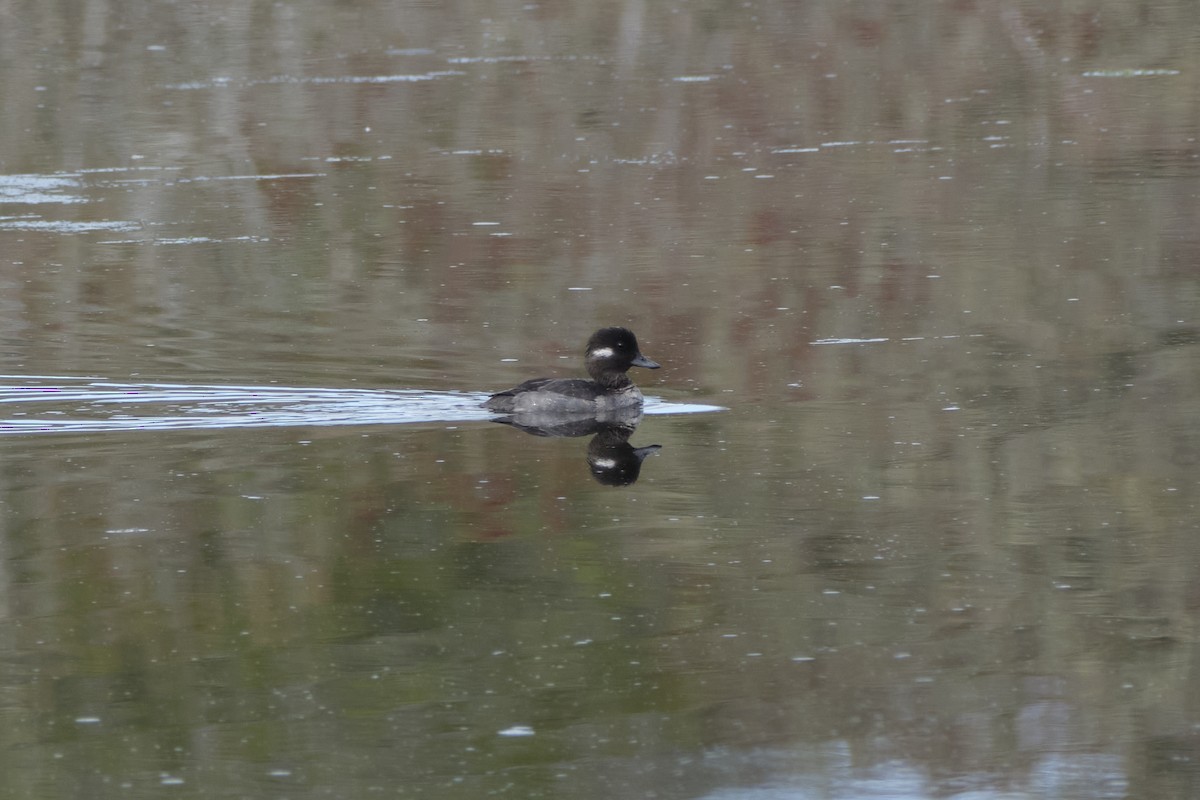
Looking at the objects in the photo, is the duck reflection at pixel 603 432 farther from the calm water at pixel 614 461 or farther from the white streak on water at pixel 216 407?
the white streak on water at pixel 216 407

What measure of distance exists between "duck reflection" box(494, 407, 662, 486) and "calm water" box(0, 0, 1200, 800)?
69 mm

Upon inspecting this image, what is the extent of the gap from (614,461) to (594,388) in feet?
3.17

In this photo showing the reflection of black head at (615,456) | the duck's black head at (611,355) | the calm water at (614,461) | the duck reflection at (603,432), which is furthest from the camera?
the duck's black head at (611,355)

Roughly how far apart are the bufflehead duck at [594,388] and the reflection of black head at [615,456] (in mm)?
191

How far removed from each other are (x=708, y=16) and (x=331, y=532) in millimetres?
20206

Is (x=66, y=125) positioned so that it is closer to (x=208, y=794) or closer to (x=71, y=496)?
(x=71, y=496)

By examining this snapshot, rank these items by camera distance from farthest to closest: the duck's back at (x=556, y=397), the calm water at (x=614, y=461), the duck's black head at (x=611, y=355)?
the duck's black head at (x=611, y=355) < the duck's back at (x=556, y=397) < the calm water at (x=614, y=461)

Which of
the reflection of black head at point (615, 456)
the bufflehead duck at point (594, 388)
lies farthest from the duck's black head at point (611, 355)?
the reflection of black head at point (615, 456)

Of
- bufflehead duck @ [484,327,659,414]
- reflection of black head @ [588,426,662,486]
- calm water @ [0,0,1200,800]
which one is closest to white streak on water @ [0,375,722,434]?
calm water @ [0,0,1200,800]

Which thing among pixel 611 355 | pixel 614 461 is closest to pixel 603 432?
pixel 611 355

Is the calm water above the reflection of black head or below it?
above

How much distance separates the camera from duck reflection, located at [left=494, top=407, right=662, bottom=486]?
29.0 ft

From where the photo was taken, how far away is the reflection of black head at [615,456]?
28.2 ft

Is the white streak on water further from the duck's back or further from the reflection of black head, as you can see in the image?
the reflection of black head
